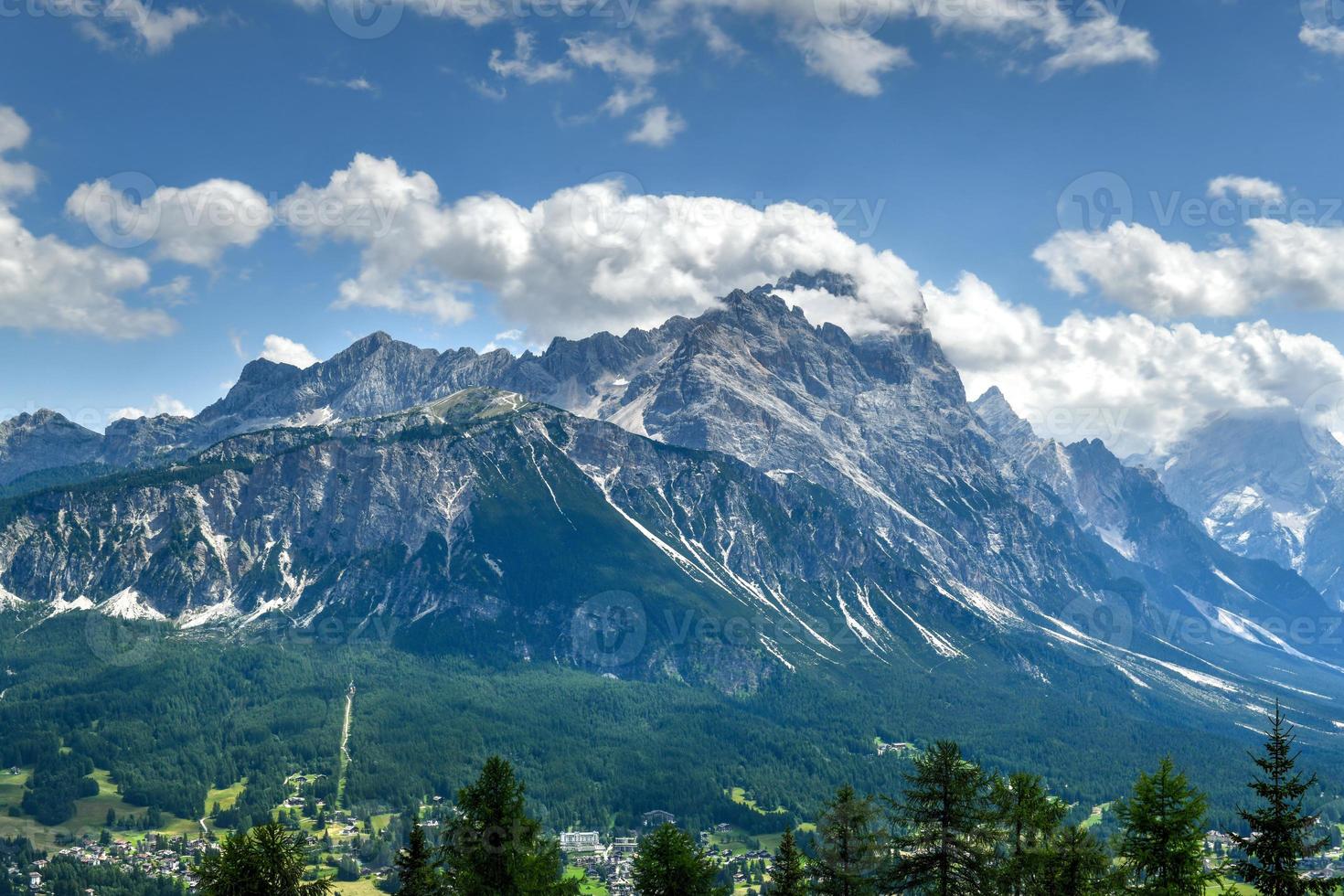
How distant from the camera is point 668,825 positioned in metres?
60.6

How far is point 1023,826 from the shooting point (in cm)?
5475

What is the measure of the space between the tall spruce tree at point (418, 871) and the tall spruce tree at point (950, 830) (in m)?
24.7

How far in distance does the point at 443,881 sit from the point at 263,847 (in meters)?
12.9

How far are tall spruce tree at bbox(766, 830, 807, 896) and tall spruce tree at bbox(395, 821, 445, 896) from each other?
18563mm

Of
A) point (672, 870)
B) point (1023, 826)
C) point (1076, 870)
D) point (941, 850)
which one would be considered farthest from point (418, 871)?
point (1076, 870)

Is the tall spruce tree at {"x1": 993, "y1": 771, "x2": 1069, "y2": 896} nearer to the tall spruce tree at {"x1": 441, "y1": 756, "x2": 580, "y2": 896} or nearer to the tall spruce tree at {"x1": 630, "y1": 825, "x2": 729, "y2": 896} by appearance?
the tall spruce tree at {"x1": 630, "y1": 825, "x2": 729, "y2": 896}

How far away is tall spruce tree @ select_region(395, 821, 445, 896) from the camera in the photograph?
56.8m

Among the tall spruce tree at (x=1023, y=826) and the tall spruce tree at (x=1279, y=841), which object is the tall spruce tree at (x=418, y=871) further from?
the tall spruce tree at (x=1279, y=841)

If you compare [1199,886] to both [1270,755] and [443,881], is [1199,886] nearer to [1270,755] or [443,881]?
[1270,755]

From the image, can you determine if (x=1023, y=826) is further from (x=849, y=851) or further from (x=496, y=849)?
(x=496, y=849)

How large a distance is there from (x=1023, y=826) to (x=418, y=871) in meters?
32.4

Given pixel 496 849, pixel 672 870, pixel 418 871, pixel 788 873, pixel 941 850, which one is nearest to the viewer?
pixel 941 850

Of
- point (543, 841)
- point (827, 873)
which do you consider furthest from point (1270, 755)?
point (543, 841)

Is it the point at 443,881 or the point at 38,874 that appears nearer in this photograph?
the point at 443,881
